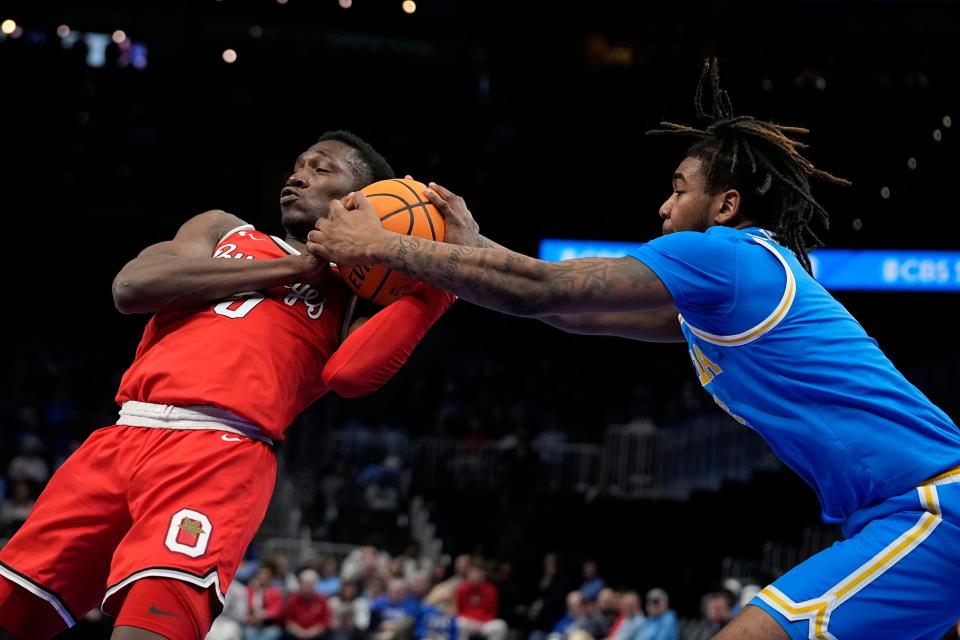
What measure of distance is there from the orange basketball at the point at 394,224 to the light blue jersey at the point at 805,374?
83 centimetres

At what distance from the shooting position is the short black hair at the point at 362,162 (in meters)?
4.44

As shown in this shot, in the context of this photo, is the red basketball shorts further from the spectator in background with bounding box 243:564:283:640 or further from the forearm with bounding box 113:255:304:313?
the spectator in background with bounding box 243:564:283:640

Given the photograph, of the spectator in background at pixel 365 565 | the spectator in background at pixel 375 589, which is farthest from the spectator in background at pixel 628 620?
the spectator in background at pixel 365 565

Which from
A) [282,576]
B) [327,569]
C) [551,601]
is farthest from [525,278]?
[327,569]

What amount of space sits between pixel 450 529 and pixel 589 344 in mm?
6083

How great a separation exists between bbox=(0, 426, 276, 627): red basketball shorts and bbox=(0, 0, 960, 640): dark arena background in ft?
31.5

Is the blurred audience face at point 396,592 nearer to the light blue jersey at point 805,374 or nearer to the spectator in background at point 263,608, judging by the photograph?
the spectator in background at point 263,608

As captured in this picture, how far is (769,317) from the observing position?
11.6 ft

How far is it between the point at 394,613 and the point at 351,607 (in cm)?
47

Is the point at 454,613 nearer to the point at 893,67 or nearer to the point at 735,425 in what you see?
the point at 735,425

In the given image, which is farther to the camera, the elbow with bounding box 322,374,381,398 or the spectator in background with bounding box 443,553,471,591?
the spectator in background with bounding box 443,553,471,591

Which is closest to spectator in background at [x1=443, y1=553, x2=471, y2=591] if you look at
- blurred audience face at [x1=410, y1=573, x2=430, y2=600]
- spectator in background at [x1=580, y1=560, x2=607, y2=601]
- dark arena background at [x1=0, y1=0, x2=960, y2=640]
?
blurred audience face at [x1=410, y1=573, x2=430, y2=600]

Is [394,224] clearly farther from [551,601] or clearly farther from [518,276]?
[551,601]

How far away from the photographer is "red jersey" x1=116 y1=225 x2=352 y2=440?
3857 millimetres
